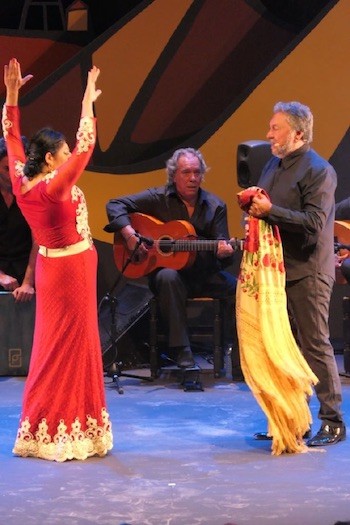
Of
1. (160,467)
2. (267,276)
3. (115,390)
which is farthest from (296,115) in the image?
(115,390)

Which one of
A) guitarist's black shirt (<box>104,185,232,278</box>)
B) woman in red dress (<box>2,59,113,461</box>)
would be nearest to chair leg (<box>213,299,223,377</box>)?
guitarist's black shirt (<box>104,185,232,278</box>)

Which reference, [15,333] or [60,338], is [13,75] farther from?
[15,333]

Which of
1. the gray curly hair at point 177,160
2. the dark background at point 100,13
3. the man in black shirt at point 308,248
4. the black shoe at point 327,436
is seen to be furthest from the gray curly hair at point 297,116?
the dark background at point 100,13

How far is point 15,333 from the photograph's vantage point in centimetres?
707

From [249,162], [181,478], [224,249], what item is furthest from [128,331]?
[181,478]

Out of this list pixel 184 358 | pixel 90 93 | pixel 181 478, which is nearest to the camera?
pixel 181 478

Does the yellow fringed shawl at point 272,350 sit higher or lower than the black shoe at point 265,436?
higher

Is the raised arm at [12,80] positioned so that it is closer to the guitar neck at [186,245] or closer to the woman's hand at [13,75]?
the woman's hand at [13,75]

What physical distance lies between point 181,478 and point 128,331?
9.69 feet

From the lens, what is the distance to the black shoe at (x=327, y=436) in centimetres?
489

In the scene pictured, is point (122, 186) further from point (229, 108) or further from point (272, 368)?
point (272, 368)

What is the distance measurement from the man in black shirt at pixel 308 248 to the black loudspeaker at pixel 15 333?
8.76 feet

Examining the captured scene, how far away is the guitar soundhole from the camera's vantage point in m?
6.80

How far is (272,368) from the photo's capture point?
185 inches
